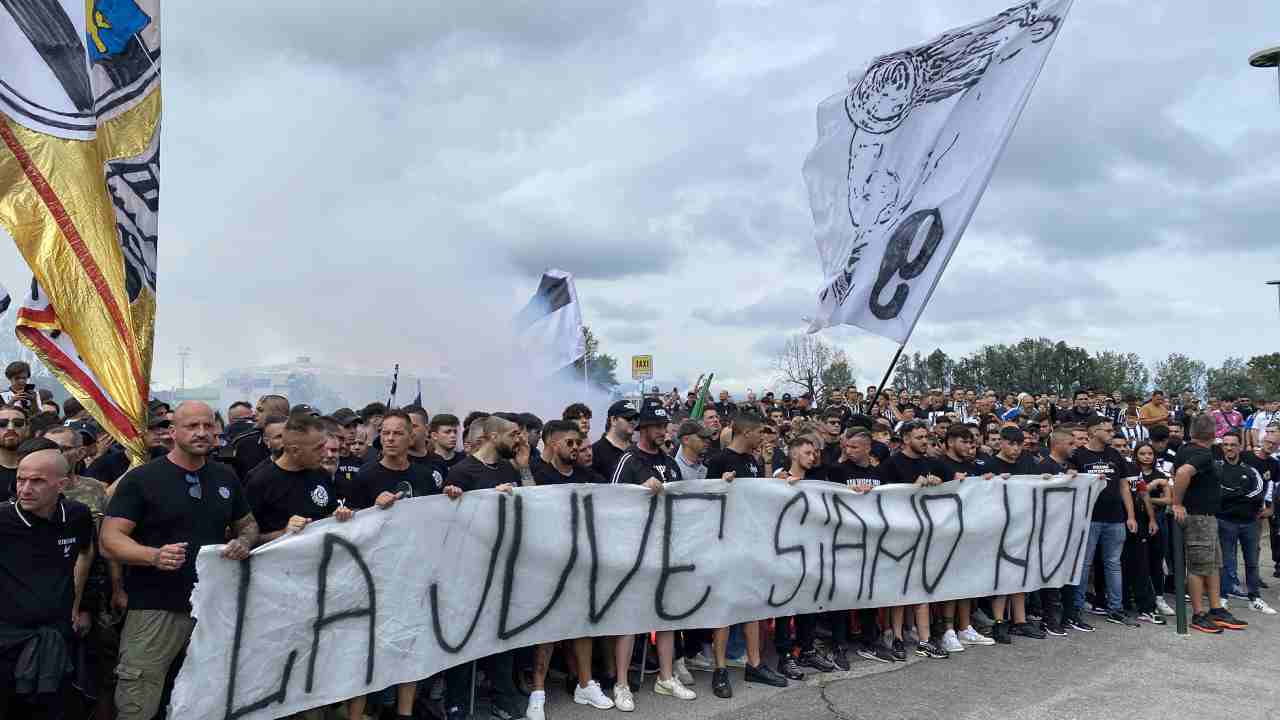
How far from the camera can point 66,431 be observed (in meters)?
5.43

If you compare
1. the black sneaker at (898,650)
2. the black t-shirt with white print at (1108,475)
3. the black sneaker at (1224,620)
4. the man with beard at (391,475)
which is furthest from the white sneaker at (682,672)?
the black sneaker at (1224,620)

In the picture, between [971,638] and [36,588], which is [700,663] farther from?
[36,588]

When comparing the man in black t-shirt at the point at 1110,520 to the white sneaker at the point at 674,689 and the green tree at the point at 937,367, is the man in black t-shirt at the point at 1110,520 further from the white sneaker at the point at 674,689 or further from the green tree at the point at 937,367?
the green tree at the point at 937,367

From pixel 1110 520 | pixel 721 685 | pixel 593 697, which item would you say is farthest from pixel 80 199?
pixel 1110 520

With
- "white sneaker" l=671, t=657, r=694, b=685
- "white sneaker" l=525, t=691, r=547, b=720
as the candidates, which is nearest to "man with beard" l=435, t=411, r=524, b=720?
"white sneaker" l=525, t=691, r=547, b=720

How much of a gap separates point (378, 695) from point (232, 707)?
3.22 ft

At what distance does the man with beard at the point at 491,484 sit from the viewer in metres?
5.35

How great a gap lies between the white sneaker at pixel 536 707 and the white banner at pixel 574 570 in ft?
1.24

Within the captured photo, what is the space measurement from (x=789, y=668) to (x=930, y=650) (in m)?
1.35

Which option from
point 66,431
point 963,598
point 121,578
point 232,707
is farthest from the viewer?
point 963,598

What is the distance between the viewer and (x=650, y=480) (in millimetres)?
5945

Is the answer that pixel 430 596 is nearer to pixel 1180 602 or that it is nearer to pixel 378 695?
pixel 378 695

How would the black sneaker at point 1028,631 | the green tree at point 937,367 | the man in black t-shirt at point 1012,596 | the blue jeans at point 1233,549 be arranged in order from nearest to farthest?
the man in black t-shirt at point 1012,596, the black sneaker at point 1028,631, the blue jeans at point 1233,549, the green tree at point 937,367

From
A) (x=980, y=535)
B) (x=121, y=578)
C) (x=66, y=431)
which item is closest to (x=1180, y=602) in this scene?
(x=980, y=535)
